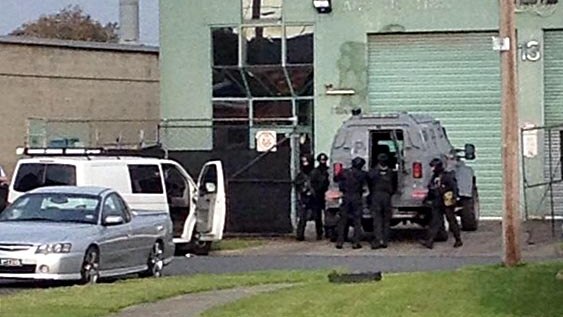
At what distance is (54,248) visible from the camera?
780 inches

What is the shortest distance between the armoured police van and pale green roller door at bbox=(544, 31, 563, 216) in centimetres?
724

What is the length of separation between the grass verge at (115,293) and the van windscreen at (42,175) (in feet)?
14.5

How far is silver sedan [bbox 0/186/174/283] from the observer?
19828mm

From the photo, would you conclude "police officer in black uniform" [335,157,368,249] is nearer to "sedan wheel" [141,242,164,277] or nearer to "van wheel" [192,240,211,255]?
"van wheel" [192,240,211,255]

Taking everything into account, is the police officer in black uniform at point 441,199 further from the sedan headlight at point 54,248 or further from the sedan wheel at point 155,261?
the sedan headlight at point 54,248

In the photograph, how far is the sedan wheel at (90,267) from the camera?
2031 centimetres

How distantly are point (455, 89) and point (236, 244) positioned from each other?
384 inches

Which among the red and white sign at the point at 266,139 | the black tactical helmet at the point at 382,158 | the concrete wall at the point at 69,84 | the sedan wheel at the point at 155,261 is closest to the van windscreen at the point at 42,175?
the sedan wheel at the point at 155,261

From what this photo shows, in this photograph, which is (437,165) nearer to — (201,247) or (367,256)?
(367,256)

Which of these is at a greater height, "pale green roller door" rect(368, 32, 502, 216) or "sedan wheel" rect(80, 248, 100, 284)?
"pale green roller door" rect(368, 32, 502, 216)

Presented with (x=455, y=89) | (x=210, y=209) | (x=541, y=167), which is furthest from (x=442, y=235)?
(x=455, y=89)

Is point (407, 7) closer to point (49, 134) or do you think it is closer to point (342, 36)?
point (342, 36)

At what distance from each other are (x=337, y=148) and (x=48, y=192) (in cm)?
1005

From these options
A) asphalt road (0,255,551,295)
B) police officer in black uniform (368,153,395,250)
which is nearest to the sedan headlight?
asphalt road (0,255,551,295)
